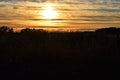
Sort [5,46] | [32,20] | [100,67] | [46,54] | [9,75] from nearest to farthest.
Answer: [9,75] → [100,67] → [46,54] → [5,46] → [32,20]

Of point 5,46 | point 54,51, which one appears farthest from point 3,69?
point 5,46

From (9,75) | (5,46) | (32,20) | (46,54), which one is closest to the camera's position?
(9,75)

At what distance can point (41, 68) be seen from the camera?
1480 centimetres

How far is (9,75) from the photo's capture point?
14.1m

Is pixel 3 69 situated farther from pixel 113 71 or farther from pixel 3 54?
pixel 113 71

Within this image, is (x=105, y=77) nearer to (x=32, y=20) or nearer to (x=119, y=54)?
(x=119, y=54)

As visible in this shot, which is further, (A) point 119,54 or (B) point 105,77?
(A) point 119,54

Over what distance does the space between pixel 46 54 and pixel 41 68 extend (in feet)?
5.62

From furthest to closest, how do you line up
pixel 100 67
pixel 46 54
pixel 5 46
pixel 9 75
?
pixel 5 46 < pixel 46 54 < pixel 100 67 < pixel 9 75

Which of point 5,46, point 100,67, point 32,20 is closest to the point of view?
point 100,67

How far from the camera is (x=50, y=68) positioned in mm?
14828

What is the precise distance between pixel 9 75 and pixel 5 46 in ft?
15.5

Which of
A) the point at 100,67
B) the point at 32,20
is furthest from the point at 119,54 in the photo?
the point at 32,20

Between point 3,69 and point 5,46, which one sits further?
point 5,46
